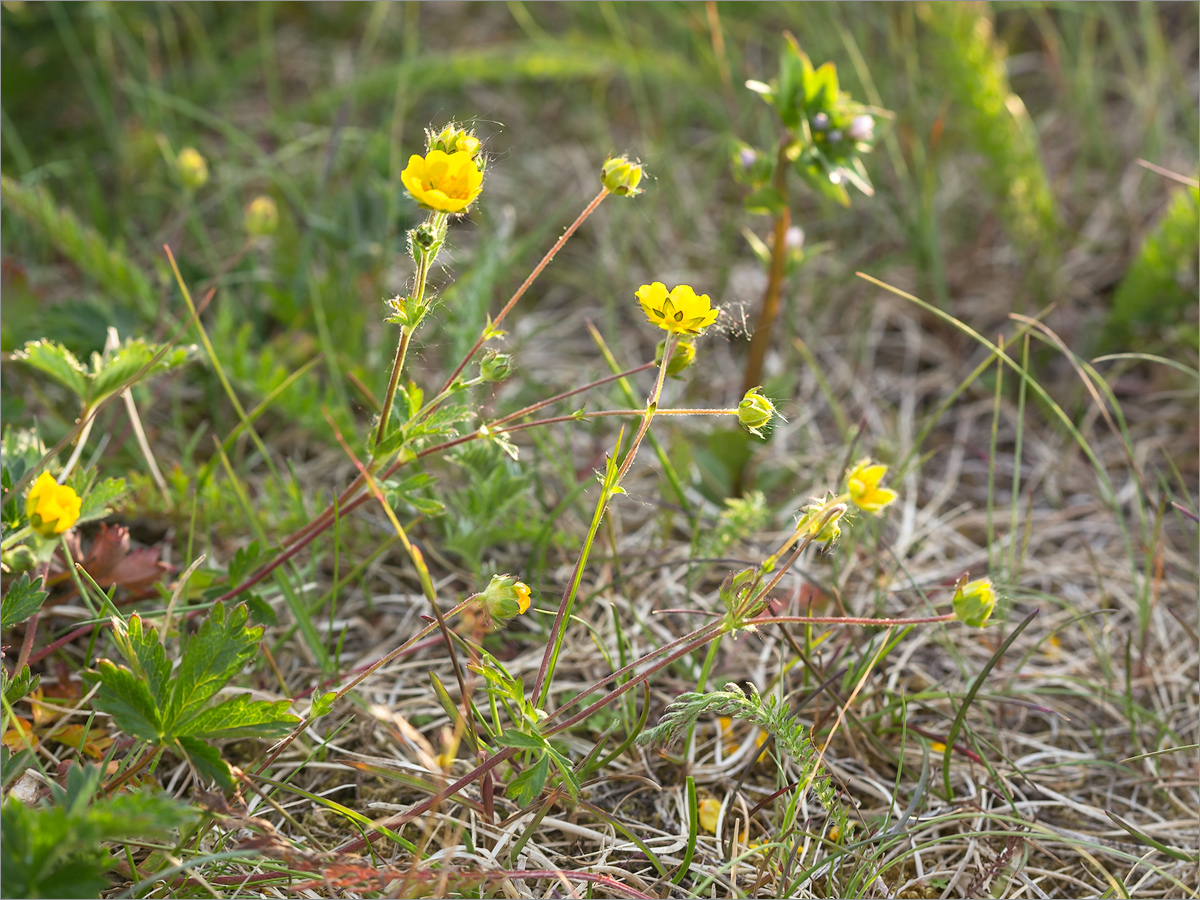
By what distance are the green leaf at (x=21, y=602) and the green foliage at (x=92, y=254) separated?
1070 millimetres

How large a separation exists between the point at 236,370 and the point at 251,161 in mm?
1187

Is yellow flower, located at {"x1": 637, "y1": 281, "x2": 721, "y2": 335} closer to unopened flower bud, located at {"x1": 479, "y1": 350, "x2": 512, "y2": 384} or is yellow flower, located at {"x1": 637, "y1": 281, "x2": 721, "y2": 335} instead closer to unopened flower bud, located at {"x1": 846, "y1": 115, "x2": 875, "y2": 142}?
unopened flower bud, located at {"x1": 479, "y1": 350, "x2": 512, "y2": 384}

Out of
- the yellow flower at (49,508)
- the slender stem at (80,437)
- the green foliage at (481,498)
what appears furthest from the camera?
the green foliage at (481,498)

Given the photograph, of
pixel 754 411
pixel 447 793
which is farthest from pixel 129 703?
pixel 754 411

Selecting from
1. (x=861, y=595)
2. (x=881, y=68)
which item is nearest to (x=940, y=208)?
(x=881, y=68)

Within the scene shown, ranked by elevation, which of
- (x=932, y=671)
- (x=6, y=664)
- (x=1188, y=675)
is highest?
(x=6, y=664)

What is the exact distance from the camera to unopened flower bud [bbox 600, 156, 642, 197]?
136 centimetres

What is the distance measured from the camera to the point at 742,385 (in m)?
2.33

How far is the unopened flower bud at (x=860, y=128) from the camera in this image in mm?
1839

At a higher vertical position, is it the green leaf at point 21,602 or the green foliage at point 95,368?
the green foliage at point 95,368

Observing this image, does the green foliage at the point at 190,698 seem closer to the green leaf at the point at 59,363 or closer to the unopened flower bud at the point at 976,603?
the green leaf at the point at 59,363

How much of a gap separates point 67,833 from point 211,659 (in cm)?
29

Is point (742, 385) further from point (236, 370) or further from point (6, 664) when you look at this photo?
point (6, 664)

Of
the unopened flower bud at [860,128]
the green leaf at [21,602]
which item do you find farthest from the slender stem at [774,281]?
→ the green leaf at [21,602]
